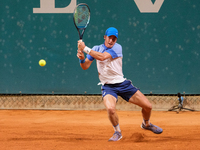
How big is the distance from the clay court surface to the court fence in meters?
0.19

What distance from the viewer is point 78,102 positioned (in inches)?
247

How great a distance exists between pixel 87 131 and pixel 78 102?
179 cm

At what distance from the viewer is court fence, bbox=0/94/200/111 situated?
613 cm

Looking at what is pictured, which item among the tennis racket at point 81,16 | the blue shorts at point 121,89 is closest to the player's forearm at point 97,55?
the blue shorts at point 121,89

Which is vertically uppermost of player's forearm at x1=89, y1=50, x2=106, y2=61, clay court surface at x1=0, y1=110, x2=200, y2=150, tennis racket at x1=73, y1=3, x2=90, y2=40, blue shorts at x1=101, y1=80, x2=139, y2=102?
tennis racket at x1=73, y1=3, x2=90, y2=40

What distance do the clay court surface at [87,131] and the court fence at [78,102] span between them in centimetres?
19

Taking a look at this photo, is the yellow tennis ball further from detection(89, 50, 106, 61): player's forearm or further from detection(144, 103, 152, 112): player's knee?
detection(144, 103, 152, 112): player's knee

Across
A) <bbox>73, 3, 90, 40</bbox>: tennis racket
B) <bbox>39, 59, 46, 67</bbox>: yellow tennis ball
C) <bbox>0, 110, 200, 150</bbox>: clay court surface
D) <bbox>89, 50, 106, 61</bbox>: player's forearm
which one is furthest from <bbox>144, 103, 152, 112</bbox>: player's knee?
<bbox>39, 59, 46, 67</bbox>: yellow tennis ball

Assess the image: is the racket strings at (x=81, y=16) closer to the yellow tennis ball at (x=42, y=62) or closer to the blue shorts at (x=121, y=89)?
the blue shorts at (x=121, y=89)

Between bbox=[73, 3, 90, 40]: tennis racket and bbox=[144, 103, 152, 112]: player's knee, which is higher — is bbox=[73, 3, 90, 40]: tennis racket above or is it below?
above

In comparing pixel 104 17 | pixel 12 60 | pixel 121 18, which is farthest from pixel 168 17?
pixel 12 60

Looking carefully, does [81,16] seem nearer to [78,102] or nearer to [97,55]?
[97,55]

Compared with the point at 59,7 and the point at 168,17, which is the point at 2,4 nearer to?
the point at 59,7

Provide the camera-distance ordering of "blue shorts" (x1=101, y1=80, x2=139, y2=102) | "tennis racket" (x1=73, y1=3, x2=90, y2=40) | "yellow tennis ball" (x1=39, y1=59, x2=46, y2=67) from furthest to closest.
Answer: "yellow tennis ball" (x1=39, y1=59, x2=46, y2=67), "tennis racket" (x1=73, y1=3, x2=90, y2=40), "blue shorts" (x1=101, y1=80, x2=139, y2=102)
